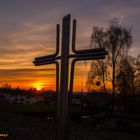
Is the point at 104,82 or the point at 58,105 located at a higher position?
the point at 104,82

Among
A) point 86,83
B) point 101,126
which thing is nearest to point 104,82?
point 86,83

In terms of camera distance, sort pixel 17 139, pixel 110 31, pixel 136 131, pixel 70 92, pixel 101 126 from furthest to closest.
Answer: pixel 110 31
pixel 101 126
pixel 136 131
pixel 17 139
pixel 70 92

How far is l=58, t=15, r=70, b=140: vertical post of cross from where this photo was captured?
17.5 ft

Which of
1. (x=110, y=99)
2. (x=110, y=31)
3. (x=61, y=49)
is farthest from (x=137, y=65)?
(x=61, y=49)

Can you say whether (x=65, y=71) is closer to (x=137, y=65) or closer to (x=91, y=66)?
(x=91, y=66)

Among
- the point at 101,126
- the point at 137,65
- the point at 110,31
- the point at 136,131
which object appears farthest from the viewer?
the point at 137,65

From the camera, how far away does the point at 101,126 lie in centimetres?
2658

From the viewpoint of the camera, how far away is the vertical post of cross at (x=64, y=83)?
534 cm

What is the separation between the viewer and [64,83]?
5.39 m

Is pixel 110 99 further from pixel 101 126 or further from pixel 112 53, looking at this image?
pixel 101 126

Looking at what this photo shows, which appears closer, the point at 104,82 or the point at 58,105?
the point at 58,105

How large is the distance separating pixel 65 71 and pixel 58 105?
500mm

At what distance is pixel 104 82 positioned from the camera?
49.2m

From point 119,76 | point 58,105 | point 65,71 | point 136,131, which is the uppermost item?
point 119,76
